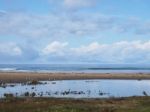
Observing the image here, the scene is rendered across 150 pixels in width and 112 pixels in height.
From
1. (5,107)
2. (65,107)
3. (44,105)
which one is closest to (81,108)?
(65,107)

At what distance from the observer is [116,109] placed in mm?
32062

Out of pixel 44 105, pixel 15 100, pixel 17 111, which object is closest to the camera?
pixel 17 111

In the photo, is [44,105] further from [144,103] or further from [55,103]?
[144,103]

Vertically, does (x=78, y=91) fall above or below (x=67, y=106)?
above

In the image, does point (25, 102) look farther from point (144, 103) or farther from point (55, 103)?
point (144, 103)

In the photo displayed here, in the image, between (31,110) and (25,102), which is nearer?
(31,110)

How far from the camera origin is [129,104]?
36.2 meters

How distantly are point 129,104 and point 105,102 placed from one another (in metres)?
2.54

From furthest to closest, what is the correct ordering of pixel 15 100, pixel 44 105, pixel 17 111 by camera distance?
pixel 15 100, pixel 44 105, pixel 17 111

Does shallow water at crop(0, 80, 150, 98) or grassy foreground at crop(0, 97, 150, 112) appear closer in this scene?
grassy foreground at crop(0, 97, 150, 112)

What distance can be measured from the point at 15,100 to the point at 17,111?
6797 mm

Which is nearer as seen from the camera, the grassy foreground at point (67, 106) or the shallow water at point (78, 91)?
the grassy foreground at point (67, 106)

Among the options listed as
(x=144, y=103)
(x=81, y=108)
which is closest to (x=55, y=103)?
(x=81, y=108)

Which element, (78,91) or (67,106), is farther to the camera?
(78,91)
